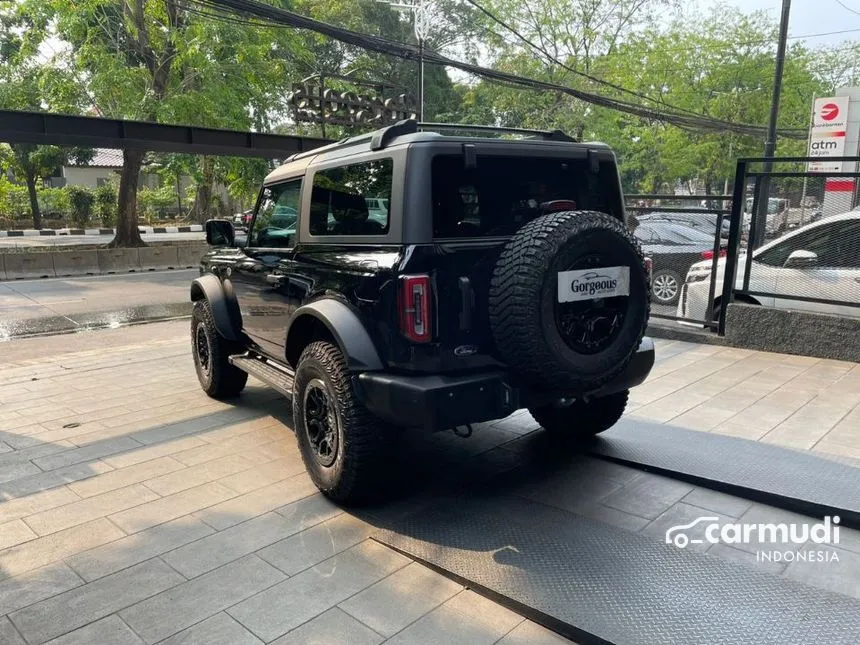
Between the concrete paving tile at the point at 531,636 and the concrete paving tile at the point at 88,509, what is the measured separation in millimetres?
2394

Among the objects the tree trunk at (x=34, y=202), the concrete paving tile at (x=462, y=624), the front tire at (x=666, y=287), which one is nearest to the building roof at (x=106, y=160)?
the tree trunk at (x=34, y=202)

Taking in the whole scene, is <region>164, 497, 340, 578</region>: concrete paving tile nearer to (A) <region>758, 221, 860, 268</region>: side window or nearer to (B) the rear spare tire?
(B) the rear spare tire

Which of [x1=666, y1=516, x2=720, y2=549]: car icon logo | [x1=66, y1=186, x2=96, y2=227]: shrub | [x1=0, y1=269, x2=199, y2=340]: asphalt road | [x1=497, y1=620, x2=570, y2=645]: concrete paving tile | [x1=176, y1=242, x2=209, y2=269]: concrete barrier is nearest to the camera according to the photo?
[x1=497, y1=620, x2=570, y2=645]: concrete paving tile

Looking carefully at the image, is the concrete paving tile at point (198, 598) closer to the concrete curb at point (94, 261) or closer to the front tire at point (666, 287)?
the front tire at point (666, 287)

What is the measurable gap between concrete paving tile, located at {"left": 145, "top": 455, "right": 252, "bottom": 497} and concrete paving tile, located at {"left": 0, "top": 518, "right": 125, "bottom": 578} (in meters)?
0.46

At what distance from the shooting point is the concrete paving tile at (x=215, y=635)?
2.46 m

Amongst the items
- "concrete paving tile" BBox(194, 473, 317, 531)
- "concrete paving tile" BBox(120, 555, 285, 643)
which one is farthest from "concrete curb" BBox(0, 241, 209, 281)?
"concrete paving tile" BBox(120, 555, 285, 643)

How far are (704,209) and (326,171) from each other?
553 cm

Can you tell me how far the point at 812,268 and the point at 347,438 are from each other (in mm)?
A: 5841

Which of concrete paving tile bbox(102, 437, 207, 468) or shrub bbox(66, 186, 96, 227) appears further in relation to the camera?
shrub bbox(66, 186, 96, 227)

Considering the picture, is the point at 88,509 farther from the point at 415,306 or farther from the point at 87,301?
the point at 87,301

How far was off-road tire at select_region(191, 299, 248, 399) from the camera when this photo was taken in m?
5.51

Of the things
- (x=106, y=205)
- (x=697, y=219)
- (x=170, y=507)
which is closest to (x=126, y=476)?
(x=170, y=507)

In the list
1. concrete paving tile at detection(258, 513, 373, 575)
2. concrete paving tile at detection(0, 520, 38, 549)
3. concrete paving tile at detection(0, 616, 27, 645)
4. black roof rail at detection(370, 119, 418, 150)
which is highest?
black roof rail at detection(370, 119, 418, 150)
